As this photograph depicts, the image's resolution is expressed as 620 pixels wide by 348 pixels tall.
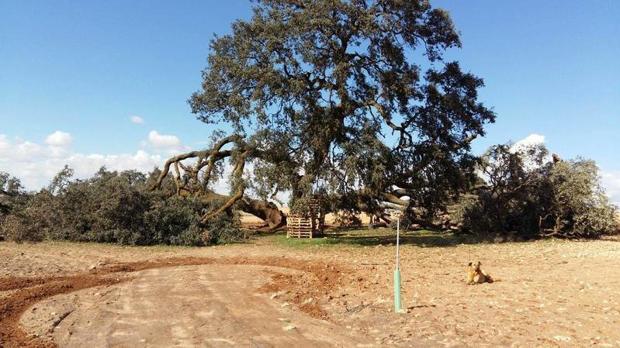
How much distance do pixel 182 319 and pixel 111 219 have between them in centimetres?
1470

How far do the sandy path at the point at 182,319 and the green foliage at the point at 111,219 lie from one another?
33.5ft

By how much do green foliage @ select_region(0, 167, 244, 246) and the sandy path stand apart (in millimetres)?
10208

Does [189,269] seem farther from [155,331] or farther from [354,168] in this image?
[354,168]

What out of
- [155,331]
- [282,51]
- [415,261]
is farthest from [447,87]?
[155,331]

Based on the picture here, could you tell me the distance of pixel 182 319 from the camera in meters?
8.03

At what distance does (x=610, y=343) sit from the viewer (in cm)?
666

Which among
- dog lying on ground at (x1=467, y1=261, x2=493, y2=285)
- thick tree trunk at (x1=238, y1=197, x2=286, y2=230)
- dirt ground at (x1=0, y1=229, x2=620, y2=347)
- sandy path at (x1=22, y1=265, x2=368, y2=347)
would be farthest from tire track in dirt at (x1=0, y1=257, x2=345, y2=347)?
thick tree trunk at (x1=238, y1=197, x2=286, y2=230)

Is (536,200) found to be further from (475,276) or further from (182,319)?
(182,319)

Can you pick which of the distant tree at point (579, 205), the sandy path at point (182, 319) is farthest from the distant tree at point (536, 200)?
the sandy path at point (182, 319)

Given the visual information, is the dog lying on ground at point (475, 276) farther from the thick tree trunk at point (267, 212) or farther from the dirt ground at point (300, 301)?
the thick tree trunk at point (267, 212)

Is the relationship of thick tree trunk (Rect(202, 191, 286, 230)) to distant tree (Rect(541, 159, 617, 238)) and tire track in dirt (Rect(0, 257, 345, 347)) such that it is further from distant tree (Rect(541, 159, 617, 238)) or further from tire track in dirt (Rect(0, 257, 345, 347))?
distant tree (Rect(541, 159, 617, 238))

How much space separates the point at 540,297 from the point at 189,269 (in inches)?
345

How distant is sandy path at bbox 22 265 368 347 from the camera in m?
6.90

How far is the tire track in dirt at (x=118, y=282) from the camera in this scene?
7.64 metres
